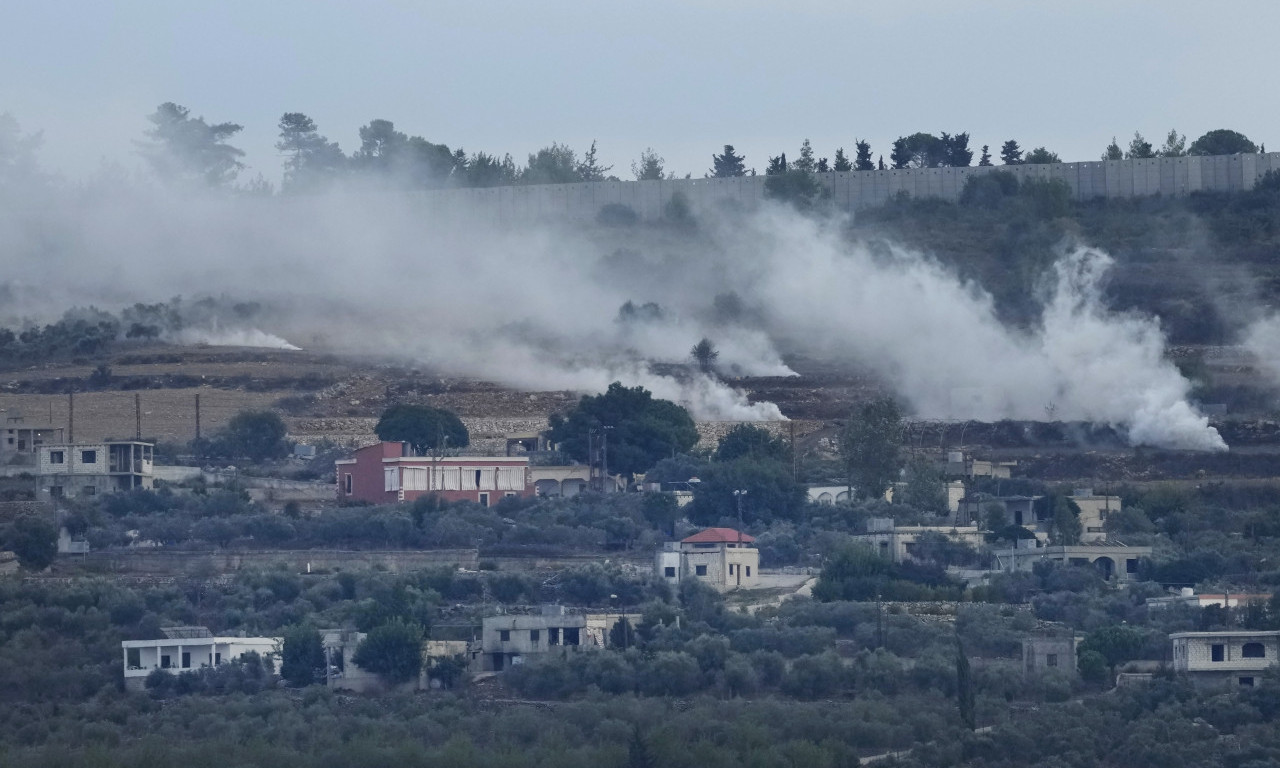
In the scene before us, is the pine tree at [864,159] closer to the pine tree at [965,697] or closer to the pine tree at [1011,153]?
the pine tree at [1011,153]

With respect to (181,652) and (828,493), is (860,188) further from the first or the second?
(181,652)

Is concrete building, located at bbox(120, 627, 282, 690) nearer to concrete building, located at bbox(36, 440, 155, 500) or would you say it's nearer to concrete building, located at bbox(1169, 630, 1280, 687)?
concrete building, located at bbox(36, 440, 155, 500)

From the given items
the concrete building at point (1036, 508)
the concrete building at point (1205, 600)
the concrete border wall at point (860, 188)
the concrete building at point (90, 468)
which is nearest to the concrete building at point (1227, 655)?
the concrete building at point (1205, 600)

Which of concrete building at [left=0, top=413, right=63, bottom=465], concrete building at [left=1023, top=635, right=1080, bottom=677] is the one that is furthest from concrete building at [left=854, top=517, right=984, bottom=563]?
concrete building at [left=0, top=413, right=63, bottom=465]

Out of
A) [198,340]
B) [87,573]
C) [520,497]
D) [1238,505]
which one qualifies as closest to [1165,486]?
[1238,505]

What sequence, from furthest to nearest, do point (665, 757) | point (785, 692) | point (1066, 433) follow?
point (1066, 433)
point (785, 692)
point (665, 757)

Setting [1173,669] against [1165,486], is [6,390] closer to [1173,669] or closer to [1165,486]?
[1165,486]
